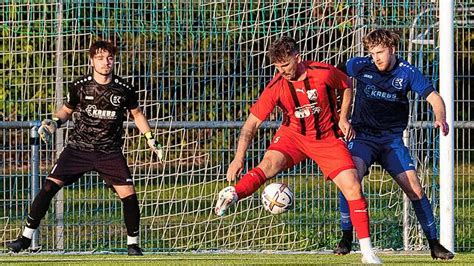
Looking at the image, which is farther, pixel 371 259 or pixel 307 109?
pixel 307 109

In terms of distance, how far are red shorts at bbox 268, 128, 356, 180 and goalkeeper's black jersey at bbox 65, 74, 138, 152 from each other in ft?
5.17

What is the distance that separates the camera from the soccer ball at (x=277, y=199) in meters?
12.2

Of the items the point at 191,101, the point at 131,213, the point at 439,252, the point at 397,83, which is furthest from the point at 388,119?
the point at 191,101

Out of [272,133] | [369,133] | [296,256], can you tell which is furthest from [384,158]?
[272,133]

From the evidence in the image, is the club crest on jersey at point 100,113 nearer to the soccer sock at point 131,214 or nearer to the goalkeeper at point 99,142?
the goalkeeper at point 99,142

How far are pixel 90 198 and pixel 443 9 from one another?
4.27 metres

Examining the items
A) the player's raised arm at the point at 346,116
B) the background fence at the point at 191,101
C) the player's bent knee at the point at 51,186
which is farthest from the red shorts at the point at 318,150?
the background fence at the point at 191,101

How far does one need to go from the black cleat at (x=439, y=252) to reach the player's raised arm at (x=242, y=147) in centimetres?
204

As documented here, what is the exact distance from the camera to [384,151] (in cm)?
1314

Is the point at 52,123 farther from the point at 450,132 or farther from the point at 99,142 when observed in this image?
the point at 450,132

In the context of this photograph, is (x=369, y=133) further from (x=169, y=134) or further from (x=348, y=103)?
(x=169, y=134)

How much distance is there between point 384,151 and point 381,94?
0.52 meters

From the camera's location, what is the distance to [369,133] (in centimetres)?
1319

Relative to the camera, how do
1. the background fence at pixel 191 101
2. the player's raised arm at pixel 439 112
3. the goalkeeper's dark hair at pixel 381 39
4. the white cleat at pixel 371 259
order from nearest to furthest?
the white cleat at pixel 371 259 < the player's raised arm at pixel 439 112 < the goalkeeper's dark hair at pixel 381 39 < the background fence at pixel 191 101
